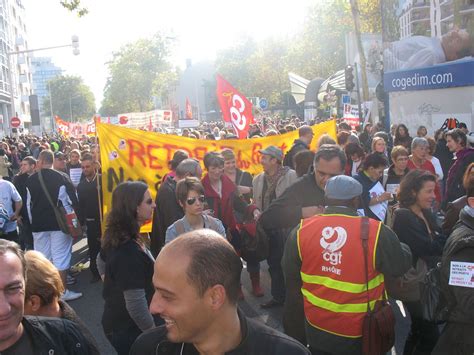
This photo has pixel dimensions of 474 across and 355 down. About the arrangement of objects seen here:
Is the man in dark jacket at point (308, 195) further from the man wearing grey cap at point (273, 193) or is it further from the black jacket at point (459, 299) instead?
the man wearing grey cap at point (273, 193)

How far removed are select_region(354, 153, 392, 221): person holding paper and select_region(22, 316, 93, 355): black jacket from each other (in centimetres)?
380

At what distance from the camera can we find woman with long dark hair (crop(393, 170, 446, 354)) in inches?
159

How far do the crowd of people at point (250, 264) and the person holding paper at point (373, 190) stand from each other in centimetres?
1

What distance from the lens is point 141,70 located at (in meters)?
78.7

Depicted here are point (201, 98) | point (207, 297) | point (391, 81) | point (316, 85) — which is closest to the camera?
point (207, 297)

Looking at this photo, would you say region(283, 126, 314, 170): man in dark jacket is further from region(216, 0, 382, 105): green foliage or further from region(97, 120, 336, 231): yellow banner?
region(216, 0, 382, 105): green foliage

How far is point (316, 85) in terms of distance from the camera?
40938mm

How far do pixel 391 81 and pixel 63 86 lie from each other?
10173 centimetres

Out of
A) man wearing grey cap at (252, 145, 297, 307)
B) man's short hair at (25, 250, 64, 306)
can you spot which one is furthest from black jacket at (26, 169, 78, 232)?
man's short hair at (25, 250, 64, 306)

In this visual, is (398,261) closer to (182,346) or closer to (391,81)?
(182,346)

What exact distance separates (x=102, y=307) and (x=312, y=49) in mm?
49275

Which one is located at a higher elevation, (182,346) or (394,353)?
(182,346)

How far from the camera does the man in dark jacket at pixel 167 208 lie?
542cm

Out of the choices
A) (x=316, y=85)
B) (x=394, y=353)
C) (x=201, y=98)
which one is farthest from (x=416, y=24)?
(x=201, y=98)
